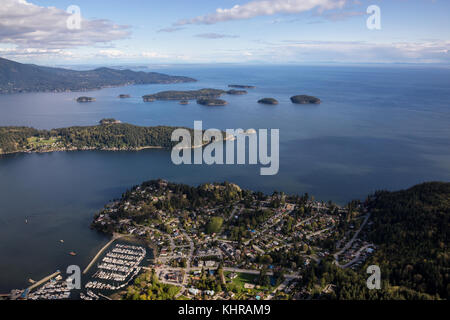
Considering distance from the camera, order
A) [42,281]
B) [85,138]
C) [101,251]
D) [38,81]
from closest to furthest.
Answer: [42,281] < [101,251] < [85,138] < [38,81]

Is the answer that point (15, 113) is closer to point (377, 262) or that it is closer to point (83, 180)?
point (83, 180)

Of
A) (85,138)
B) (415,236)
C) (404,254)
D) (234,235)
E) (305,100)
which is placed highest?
(305,100)

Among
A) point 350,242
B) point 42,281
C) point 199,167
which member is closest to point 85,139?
point 199,167

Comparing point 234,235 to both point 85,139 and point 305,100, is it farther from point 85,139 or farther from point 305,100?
point 305,100

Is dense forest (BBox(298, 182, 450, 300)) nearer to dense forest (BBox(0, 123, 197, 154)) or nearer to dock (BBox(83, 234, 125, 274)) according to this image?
dock (BBox(83, 234, 125, 274))

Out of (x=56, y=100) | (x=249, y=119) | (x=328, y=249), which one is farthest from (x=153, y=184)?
(x=56, y=100)

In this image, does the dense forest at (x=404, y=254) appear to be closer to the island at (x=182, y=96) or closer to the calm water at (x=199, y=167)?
the calm water at (x=199, y=167)

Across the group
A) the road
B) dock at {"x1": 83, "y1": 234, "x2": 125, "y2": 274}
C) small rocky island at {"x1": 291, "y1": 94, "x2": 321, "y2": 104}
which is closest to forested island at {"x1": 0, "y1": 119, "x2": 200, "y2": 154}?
dock at {"x1": 83, "y1": 234, "x2": 125, "y2": 274}
